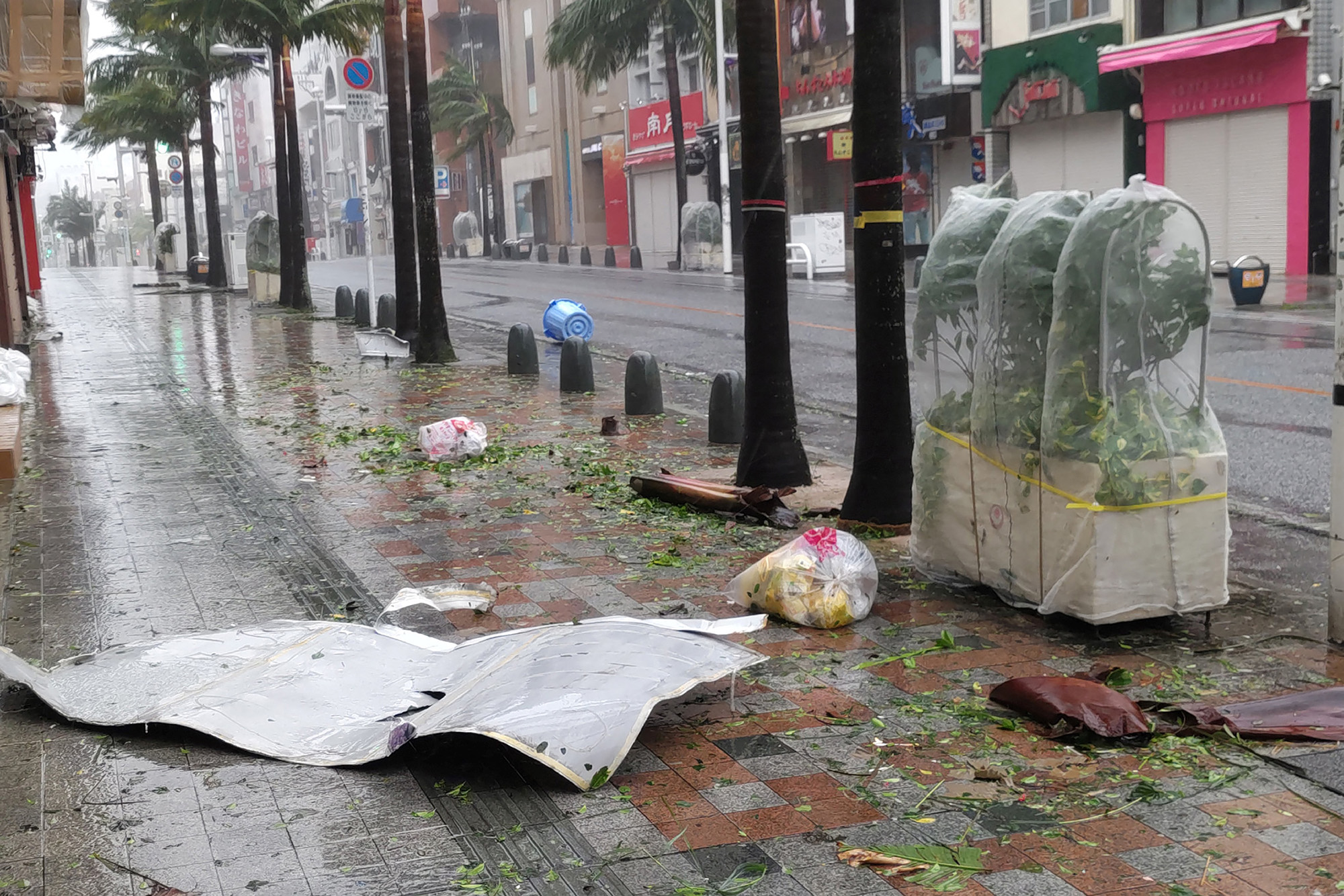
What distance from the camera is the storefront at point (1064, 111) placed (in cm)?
2928

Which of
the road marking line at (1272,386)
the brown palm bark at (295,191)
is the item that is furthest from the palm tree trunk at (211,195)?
the road marking line at (1272,386)

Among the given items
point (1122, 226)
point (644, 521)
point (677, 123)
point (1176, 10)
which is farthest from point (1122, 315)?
point (677, 123)

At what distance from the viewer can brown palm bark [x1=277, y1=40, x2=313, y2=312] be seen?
88.2 feet

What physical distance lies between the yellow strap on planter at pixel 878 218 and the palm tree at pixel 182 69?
2702cm

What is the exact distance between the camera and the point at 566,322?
19.2 meters

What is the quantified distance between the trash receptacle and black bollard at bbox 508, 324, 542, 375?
9.98m

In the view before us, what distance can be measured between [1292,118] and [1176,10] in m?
3.77

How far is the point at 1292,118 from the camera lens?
24922 mm

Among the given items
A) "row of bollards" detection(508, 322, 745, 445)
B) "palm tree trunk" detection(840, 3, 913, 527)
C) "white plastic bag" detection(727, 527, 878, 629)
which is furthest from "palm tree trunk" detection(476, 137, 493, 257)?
"white plastic bag" detection(727, 527, 878, 629)

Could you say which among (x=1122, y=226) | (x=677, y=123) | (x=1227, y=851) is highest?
(x=677, y=123)

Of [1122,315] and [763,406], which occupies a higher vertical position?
[1122,315]

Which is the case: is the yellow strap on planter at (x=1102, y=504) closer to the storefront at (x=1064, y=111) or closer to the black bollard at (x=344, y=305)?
the black bollard at (x=344, y=305)

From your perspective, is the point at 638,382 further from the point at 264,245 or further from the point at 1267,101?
the point at 264,245

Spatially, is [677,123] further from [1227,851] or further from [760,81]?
[1227,851]
